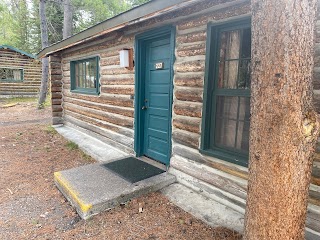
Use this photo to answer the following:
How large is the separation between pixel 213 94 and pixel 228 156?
854 mm

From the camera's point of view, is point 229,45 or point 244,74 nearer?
point 244,74

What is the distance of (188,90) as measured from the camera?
3445 millimetres

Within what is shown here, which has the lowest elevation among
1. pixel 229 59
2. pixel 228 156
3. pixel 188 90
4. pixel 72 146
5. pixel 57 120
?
pixel 72 146

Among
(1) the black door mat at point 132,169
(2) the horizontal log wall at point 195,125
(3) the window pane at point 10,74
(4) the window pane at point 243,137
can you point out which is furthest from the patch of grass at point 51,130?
(3) the window pane at point 10,74

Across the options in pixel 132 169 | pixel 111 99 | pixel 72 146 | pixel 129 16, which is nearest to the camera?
pixel 129 16

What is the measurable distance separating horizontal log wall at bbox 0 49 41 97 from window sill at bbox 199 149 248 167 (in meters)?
18.6

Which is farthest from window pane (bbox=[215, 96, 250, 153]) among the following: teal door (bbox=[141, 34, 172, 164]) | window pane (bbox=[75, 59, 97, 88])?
window pane (bbox=[75, 59, 97, 88])

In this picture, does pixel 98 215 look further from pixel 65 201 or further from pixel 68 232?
pixel 65 201

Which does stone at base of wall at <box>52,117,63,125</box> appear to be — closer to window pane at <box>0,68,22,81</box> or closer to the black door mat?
the black door mat

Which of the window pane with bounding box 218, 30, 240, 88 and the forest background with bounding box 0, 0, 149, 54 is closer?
the window pane with bounding box 218, 30, 240, 88

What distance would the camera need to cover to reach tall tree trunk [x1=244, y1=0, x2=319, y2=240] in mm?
1279

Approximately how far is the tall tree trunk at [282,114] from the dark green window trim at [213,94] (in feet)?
4.35

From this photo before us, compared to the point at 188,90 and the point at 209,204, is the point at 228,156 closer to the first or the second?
the point at 209,204

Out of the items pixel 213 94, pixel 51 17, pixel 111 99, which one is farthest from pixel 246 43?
pixel 51 17
